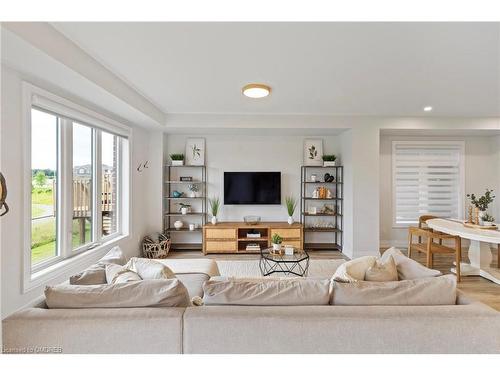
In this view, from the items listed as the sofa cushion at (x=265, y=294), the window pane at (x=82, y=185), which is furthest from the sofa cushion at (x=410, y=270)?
the window pane at (x=82, y=185)

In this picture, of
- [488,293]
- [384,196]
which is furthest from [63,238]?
[384,196]

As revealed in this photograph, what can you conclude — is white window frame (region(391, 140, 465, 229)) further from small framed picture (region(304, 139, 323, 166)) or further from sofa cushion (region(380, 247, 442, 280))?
sofa cushion (region(380, 247, 442, 280))

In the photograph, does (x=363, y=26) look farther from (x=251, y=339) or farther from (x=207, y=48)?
(x=251, y=339)

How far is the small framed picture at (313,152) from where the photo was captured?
5092mm

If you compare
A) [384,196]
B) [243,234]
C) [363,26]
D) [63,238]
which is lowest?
[243,234]

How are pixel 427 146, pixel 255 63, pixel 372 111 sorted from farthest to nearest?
pixel 427 146 < pixel 372 111 < pixel 255 63

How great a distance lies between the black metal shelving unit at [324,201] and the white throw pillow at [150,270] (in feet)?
11.4

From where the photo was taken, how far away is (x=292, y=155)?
516cm

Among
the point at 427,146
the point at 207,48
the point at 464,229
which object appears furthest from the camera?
the point at 427,146

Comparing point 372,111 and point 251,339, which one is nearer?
point 251,339

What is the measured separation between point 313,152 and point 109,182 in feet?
12.1

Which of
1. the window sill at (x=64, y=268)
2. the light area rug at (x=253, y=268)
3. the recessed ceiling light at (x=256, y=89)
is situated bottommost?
the light area rug at (x=253, y=268)

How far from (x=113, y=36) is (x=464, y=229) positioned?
4604mm

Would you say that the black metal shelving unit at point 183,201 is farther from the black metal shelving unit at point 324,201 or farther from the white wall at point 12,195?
the white wall at point 12,195
